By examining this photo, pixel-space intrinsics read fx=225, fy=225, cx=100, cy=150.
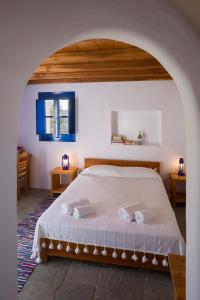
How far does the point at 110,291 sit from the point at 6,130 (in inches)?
74.5

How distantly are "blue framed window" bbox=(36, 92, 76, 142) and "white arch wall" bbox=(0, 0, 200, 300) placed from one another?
3379mm

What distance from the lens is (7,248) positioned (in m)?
0.73

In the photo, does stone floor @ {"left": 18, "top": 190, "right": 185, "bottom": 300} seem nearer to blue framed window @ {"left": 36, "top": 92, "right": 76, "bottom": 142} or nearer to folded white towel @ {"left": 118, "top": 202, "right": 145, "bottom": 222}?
folded white towel @ {"left": 118, "top": 202, "right": 145, "bottom": 222}

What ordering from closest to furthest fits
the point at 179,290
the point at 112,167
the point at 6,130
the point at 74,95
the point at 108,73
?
the point at 6,130 < the point at 179,290 < the point at 108,73 < the point at 112,167 < the point at 74,95

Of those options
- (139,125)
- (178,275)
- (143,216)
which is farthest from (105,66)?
(178,275)

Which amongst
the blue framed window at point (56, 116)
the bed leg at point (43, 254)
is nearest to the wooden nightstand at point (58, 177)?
the blue framed window at point (56, 116)

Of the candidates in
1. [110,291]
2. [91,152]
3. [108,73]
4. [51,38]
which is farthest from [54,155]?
[51,38]

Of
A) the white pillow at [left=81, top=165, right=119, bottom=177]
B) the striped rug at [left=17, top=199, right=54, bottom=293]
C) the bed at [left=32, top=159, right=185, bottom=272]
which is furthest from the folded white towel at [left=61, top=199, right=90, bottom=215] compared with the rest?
the white pillow at [left=81, top=165, right=119, bottom=177]

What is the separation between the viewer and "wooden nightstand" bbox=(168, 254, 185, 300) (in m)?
1.31

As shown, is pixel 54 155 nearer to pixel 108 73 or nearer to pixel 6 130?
pixel 108 73

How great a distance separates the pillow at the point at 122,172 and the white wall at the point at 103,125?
379mm

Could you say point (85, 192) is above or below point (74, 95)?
below

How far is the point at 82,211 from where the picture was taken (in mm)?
2398

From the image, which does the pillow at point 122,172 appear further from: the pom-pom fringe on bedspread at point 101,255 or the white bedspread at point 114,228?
the pom-pom fringe on bedspread at point 101,255
